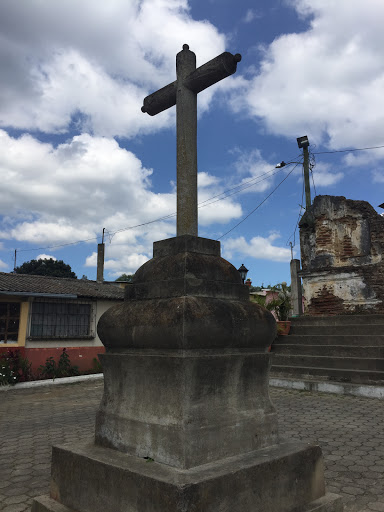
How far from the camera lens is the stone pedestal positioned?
218cm

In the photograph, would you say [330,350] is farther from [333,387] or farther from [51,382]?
[51,382]

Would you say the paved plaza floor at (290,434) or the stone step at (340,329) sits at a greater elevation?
the stone step at (340,329)

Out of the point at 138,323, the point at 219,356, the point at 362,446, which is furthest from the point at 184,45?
the point at 362,446

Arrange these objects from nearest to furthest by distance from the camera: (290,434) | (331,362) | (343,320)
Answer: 1. (290,434)
2. (331,362)
3. (343,320)

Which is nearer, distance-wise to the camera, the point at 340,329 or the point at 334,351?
the point at 334,351

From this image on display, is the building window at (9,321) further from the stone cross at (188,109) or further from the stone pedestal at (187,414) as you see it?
the stone cross at (188,109)

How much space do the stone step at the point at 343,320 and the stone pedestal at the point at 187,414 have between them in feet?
27.4

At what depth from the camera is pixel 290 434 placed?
4.88m

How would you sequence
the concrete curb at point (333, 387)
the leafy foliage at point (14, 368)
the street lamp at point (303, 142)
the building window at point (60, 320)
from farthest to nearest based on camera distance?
the street lamp at point (303, 142) → the building window at point (60, 320) → the leafy foliage at point (14, 368) → the concrete curb at point (333, 387)

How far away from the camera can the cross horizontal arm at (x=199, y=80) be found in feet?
9.87

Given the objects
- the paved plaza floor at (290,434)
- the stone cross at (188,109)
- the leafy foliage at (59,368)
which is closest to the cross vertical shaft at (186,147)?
the stone cross at (188,109)

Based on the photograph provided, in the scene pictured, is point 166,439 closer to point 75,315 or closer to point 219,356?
point 219,356

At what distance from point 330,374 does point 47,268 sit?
3546cm

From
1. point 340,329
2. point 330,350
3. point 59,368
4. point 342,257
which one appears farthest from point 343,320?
point 59,368
